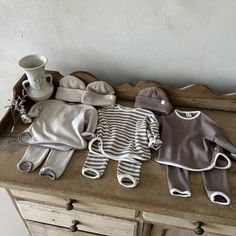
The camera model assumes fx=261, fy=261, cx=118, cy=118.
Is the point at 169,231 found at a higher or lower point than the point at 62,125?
lower

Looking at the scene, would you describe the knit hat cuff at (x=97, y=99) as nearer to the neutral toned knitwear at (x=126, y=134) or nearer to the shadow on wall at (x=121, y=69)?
the neutral toned knitwear at (x=126, y=134)

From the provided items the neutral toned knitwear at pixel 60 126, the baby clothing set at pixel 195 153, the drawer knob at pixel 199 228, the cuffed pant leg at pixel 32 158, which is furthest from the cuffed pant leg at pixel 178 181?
the cuffed pant leg at pixel 32 158

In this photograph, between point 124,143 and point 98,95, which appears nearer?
point 124,143

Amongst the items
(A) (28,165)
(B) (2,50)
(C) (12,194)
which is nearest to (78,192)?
(A) (28,165)

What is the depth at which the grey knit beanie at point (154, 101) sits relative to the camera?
0.79 meters

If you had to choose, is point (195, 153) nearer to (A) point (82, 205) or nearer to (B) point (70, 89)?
(A) point (82, 205)

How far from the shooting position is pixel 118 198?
1.99 feet

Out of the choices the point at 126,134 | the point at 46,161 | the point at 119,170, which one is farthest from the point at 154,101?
the point at 46,161

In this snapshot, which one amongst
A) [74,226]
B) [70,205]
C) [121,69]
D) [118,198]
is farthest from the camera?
[121,69]

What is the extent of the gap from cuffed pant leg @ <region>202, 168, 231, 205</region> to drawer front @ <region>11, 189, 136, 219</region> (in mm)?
211

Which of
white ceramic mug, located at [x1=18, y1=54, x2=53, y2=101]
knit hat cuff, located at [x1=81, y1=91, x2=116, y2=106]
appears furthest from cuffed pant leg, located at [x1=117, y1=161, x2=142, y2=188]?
white ceramic mug, located at [x1=18, y1=54, x2=53, y2=101]

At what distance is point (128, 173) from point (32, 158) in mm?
257

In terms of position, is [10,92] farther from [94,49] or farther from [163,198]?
[163,198]

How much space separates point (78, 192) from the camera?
2.03 feet
